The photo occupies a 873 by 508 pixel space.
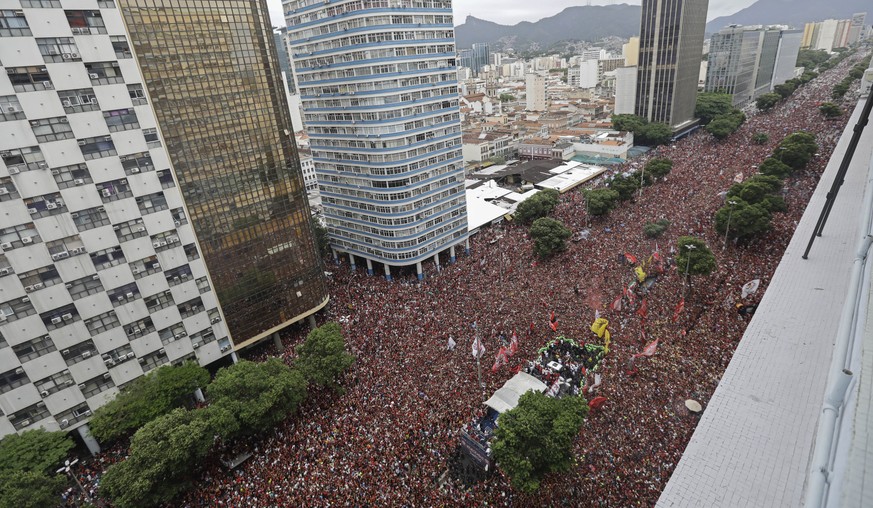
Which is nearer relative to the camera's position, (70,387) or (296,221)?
(70,387)

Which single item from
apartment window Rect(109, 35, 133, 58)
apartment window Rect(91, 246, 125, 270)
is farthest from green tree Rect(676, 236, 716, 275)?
apartment window Rect(109, 35, 133, 58)

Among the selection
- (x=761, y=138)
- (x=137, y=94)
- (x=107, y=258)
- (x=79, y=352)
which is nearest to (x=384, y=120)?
(x=137, y=94)

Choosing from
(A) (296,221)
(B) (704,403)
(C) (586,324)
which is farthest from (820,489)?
(A) (296,221)

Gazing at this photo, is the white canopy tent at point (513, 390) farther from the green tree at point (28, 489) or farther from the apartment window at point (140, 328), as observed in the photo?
the apartment window at point (140, 328)

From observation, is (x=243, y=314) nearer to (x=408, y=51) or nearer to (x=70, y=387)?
(x=70, y=387)

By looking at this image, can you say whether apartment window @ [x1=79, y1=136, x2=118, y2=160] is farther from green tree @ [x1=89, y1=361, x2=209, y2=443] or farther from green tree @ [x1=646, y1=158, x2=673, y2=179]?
green tree @ [x1=646, y1=158, x2=673, y2=179]

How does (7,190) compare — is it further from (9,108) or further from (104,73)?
(104,73)
